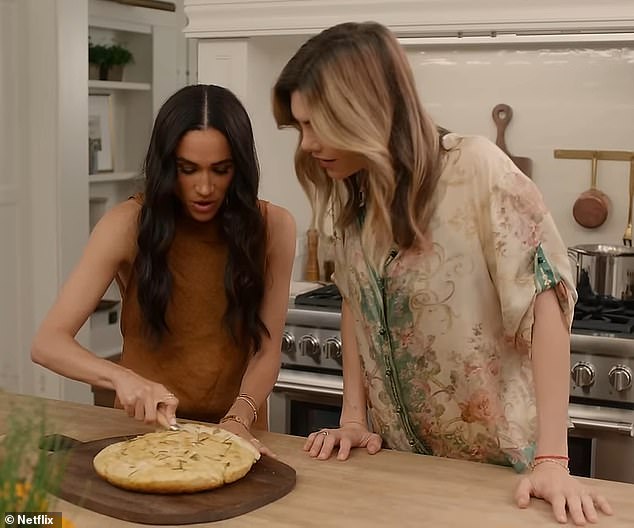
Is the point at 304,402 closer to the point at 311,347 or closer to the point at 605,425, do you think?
the point at 311,347

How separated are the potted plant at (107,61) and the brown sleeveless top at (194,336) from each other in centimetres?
329

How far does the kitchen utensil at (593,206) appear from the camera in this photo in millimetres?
2959

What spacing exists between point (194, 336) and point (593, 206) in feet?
4.97

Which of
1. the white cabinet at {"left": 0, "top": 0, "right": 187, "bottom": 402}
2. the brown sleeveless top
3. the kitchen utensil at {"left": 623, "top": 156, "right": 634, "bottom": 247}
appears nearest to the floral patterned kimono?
the brown sleeveless top

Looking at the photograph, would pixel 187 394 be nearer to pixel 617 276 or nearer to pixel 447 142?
pixel 447 142

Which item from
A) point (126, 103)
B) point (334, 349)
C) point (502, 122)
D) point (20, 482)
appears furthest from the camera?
point (126, 103)

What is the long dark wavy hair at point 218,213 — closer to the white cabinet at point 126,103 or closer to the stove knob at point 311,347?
the stove knob at point 311,347

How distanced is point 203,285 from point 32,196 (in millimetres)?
2204

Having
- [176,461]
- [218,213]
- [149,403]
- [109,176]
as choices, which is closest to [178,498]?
[176,461]

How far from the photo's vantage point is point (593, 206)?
2.96 metres

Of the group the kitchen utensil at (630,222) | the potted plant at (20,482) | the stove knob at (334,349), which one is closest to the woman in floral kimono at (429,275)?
the potted plant at (20,482)

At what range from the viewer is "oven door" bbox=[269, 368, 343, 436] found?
2.76 metres

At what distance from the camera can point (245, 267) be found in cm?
194

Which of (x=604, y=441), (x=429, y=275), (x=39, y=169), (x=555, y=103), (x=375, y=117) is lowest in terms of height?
(x=604, y=441)
